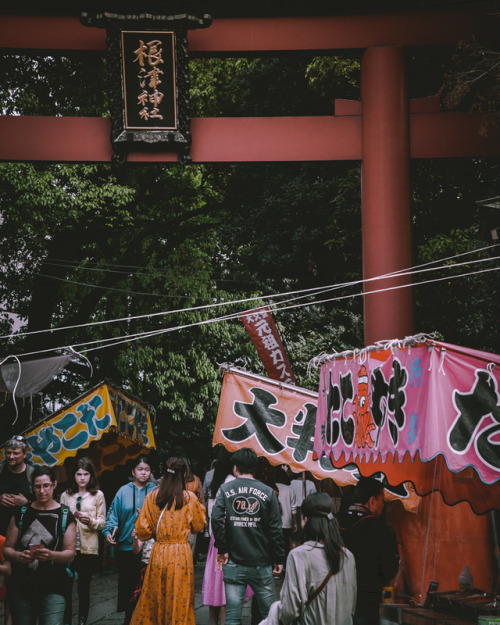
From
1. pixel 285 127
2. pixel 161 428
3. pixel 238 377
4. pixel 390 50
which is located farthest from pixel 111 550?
pixel 390 50

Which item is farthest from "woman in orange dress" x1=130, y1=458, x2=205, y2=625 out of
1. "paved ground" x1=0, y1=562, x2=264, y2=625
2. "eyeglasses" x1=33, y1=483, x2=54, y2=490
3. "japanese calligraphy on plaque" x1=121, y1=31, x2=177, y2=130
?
"japanese calligraphy on plaque" x1=121, y1=31, x2=177, y2=130

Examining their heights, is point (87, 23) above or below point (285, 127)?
above

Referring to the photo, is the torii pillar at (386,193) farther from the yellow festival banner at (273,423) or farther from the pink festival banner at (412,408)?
the pink festival banner at (412,408)

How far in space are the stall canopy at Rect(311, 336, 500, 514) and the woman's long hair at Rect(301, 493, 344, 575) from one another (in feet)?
3.59

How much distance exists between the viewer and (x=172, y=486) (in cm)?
671

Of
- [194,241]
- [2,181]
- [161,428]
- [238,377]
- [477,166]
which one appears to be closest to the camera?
[238,377]

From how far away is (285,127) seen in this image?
987 centimetres

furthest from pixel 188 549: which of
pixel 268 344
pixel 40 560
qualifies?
pixel 268 344

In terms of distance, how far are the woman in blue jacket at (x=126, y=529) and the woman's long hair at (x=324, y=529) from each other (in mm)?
3841

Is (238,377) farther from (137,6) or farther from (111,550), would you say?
(111,550)

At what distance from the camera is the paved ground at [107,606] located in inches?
359

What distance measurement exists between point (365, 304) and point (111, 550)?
29.4ft

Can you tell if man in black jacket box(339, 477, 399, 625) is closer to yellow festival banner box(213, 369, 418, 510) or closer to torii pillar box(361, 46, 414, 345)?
yellow festival banner box(213, 369, 418, 510)

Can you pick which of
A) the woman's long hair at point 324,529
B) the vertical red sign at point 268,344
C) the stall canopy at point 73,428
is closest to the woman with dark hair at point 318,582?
the woman's long hair at point 324,529
